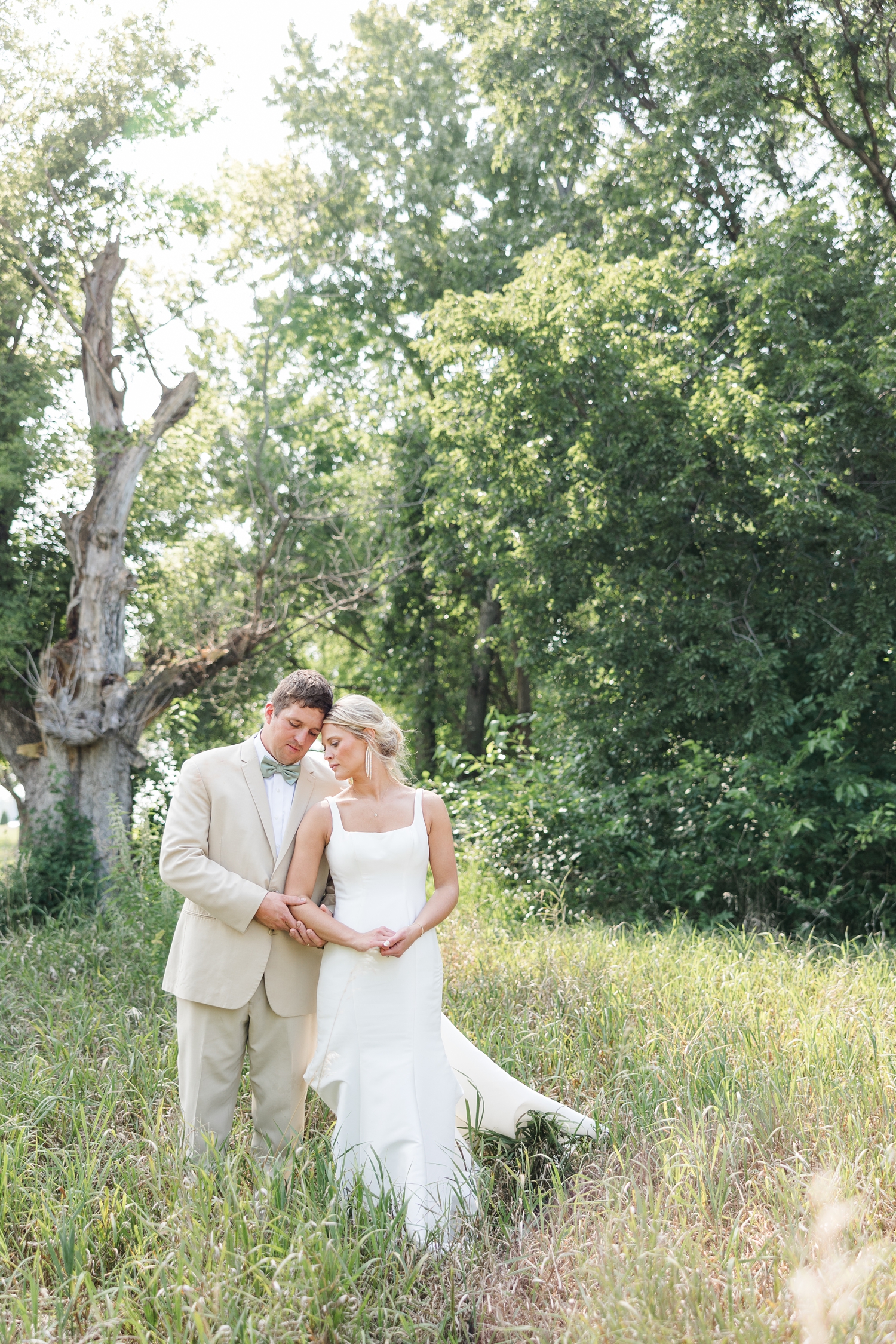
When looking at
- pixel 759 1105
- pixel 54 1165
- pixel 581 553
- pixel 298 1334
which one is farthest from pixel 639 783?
pixel 298 1334

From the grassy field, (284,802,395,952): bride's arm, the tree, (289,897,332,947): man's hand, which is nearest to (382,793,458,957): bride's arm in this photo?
(284,802,395,952): bride's arm

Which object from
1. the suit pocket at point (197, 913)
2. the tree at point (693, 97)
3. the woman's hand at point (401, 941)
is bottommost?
the woman's hand at point (401, 941)

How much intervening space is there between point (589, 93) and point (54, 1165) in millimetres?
12132

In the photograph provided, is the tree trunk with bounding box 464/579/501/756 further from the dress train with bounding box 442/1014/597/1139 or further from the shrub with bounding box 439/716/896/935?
the dress train with bounding box 442/1014/597/1139

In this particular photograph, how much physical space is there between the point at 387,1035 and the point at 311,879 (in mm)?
629

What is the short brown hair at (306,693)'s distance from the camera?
3768 mm

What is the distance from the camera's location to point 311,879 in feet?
12.5

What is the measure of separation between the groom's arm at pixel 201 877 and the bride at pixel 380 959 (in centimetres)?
16

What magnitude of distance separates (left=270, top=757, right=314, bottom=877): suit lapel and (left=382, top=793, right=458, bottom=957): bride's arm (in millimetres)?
459

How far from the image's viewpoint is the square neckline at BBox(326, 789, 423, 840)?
381 centimetres

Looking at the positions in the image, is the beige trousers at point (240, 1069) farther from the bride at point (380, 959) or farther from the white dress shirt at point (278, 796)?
the white dress shirt at point (278, 796)

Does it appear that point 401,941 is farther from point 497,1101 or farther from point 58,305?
point 58,305

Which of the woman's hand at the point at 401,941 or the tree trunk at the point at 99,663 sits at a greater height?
the tree trunk at the point at 99,663

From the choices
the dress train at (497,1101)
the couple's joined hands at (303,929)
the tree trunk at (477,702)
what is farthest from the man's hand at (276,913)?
the tree trunk at (477,702)
